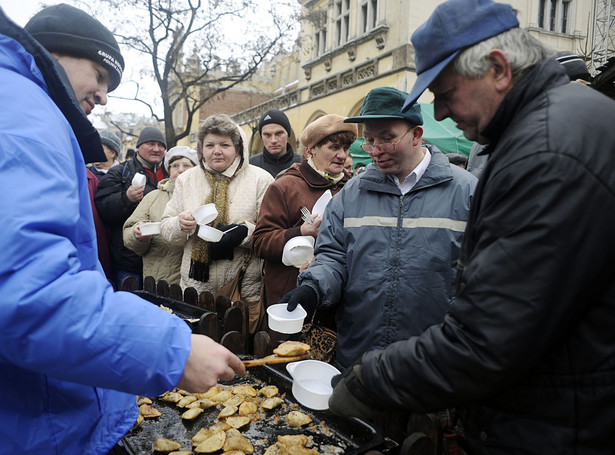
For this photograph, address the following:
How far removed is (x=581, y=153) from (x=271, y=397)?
1595 millimetres

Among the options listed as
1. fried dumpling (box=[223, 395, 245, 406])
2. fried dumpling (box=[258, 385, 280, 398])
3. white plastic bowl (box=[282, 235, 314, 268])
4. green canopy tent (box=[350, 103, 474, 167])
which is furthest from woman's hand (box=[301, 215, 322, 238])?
green canopy tent (box=[350, 103, 474, 167])

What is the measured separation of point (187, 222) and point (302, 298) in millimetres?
1736

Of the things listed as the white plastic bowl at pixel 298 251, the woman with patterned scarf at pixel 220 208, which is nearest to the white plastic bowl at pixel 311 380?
the white plastic bowl at pixel 298 251

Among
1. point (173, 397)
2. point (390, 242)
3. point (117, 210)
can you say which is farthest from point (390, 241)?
point (117, 210)

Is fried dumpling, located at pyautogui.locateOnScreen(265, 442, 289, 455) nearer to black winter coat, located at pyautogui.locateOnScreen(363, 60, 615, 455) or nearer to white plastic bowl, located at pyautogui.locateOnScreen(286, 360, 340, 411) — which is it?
white plastic bowl, located at pyautogui.locateOnScreen(286, 360, 340, 411)

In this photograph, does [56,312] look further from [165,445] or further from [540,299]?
[540,299]

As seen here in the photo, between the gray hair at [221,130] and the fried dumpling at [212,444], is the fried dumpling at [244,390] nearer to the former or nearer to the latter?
the fried dumpling at [212,444]

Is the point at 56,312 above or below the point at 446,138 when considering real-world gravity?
above

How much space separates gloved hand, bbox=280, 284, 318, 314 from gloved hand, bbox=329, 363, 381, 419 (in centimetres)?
66

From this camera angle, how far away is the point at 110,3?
13055 mm

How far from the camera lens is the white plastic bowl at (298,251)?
2.78 m

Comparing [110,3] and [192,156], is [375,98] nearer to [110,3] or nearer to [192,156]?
[192,156]

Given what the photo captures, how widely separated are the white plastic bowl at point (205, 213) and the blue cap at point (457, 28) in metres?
2.37

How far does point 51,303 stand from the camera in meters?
0.96
